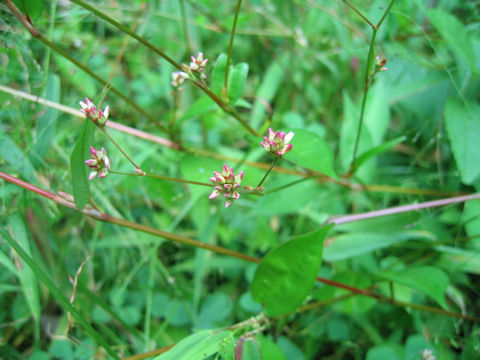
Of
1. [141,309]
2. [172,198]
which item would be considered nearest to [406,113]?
[172,198]

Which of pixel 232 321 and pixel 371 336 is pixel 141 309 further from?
pixel 371 336

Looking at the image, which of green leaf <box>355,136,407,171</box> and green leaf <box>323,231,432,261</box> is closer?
green leaf <box>355,136,407,171</box>

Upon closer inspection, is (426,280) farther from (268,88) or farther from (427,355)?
(268,88)

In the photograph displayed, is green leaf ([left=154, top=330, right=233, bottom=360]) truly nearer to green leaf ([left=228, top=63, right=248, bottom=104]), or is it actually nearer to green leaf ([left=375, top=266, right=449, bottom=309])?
green leaf ([left=375, top=266, right=449, bottom=309])

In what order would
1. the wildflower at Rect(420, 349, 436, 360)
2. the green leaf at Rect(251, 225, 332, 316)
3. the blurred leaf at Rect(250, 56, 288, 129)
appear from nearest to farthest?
the green leaf at Rect(251, 225, 332, 316) → the wildflower at Rect(420, 349, 436, 360) → the blurred leaf at Rect(250, 56, 288, 129)

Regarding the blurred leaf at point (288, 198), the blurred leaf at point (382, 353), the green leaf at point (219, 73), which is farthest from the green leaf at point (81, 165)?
the blurred leaf at point (382, 353)

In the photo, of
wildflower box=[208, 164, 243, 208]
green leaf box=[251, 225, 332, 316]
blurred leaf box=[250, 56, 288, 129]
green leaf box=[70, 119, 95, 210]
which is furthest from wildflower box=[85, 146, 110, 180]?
blurred leaf box=[250, 56, 288, 129]

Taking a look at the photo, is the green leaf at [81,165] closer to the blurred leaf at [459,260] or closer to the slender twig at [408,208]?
the slender twig at [408,208]
